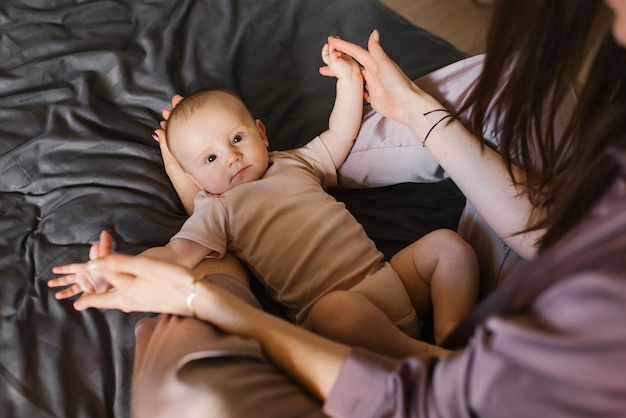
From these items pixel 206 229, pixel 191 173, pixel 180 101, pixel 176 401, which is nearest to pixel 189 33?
pixel 180 101

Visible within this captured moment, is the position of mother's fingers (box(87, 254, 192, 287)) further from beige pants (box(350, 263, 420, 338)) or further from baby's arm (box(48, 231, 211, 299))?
beige pants (box(350, 263, 420, 338))

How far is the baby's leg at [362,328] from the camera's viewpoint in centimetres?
86

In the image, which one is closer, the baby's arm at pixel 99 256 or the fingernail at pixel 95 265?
the fingernail at pixel 95 265

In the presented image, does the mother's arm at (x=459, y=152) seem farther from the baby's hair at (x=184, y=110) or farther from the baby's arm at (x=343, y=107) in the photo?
the baby's hair at (x=184, y=110)

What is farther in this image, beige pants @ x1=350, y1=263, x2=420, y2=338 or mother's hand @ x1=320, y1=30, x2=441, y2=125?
mother's hand @ x1=320, y1=30, x2=441, y2=125

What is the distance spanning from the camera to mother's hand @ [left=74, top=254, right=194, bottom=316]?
78 cm

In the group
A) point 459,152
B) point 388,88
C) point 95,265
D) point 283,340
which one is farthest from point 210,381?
point 388,88

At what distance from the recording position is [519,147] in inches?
38.3

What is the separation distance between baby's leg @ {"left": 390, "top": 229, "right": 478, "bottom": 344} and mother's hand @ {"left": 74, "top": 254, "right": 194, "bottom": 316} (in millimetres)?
462

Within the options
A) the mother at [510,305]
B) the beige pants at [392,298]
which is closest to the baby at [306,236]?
the beige pants at [392,298]

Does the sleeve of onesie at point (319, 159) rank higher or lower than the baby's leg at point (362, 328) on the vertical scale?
higher

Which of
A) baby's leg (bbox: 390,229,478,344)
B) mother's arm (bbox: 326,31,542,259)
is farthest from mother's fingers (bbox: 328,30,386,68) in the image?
baby's leg (bbox: 390,229,478,344)

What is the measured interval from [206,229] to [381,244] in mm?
381

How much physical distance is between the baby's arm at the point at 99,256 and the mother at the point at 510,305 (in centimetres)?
6
